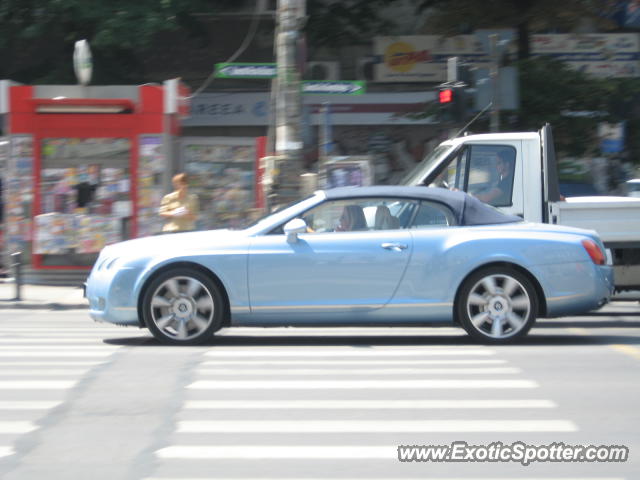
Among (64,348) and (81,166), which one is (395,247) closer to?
(64,348)

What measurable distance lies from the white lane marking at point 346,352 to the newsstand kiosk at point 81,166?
8047mm

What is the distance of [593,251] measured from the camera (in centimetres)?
900

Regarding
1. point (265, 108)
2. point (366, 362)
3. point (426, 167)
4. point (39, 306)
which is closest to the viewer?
point (366, 362)

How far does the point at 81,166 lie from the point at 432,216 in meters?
8.78

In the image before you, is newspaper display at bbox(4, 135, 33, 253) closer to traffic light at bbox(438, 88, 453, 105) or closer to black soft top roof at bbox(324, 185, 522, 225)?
traffic light at bbox(438, 88, 453, 105)

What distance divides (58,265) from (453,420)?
11.7 meters

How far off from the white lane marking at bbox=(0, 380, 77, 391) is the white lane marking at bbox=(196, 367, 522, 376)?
3.16 feet

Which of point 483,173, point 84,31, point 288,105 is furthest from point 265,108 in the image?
point 483,173

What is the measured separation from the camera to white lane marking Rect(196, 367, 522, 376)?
296 inches

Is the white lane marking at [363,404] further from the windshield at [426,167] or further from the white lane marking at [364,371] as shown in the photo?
the windshield at [426,167]

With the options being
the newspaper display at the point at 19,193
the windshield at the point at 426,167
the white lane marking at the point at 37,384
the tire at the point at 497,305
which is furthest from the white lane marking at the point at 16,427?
the newspaper display at the point at 19,193

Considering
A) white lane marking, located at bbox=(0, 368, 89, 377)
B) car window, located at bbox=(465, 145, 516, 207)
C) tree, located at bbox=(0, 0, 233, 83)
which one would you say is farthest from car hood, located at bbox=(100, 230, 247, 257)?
tree, located at bbox=(0, 0, 233, 83)

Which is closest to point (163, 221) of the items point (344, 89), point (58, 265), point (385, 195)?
point (58, 265)

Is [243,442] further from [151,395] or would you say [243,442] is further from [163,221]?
[163,221]
